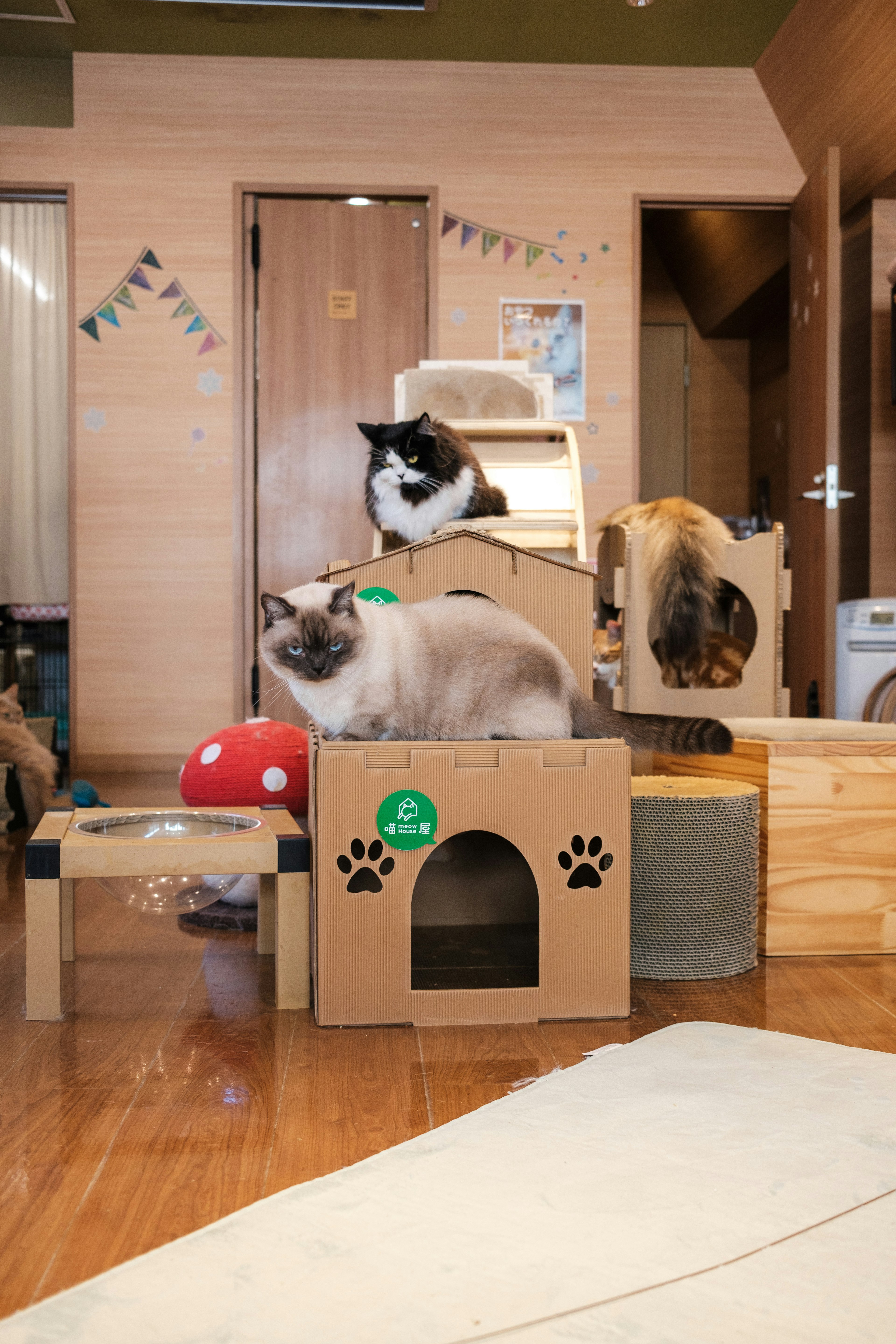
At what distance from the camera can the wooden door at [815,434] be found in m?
3.77

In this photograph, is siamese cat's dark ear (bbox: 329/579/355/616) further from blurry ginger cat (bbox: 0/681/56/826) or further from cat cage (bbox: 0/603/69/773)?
cat cage (bbox: 0/603/69/773)

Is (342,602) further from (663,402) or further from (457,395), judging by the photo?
(663,402)

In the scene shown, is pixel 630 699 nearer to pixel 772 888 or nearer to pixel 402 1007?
pixel 772 888

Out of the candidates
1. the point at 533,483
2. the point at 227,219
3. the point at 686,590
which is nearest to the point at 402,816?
the point at 686,590

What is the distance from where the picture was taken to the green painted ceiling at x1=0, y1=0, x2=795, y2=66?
400cm

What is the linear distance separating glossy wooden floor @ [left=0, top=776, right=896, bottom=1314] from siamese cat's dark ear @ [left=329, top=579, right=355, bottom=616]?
0.62 meters

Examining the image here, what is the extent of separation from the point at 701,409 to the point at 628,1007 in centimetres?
562

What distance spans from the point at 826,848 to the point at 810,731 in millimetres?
230

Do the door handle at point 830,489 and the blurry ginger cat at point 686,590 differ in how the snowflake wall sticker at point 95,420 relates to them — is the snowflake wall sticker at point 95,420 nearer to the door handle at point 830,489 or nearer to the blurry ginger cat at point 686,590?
the blurry ginger cat at point 686,590

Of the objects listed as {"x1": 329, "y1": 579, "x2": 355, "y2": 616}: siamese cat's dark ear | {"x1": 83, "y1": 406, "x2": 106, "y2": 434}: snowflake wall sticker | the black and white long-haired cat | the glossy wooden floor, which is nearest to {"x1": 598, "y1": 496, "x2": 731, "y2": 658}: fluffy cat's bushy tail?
the black and white long-haired cat

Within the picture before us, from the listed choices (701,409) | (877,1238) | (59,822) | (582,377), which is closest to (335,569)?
(59,822)

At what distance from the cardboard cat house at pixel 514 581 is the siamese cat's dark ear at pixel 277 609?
1.07 ft

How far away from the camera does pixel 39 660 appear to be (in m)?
5.08

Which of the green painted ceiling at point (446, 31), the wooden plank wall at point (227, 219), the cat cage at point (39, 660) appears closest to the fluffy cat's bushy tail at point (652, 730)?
the wooden plank wall at point (227, 219)
